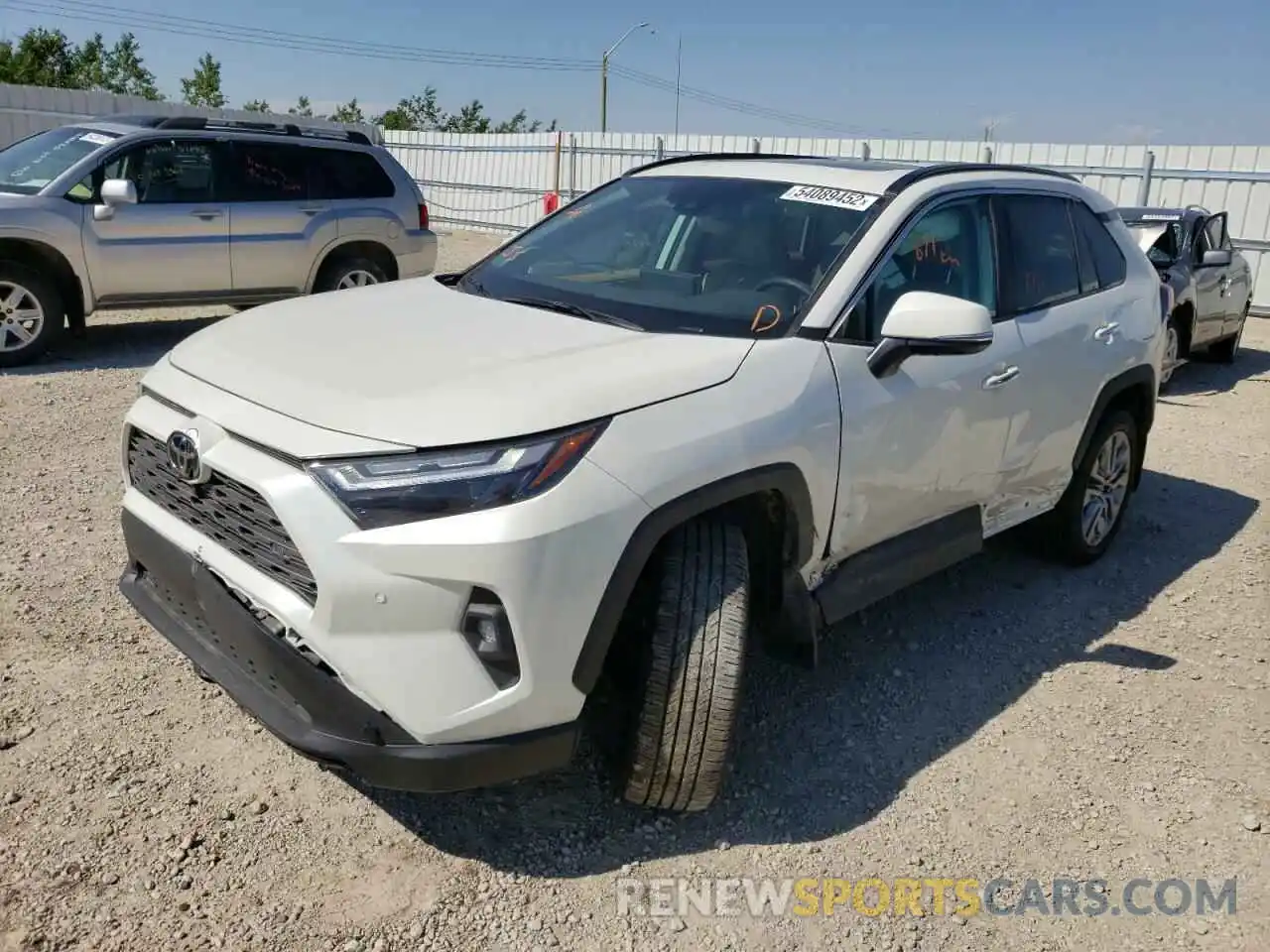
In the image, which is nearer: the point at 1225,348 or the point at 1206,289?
the point at 1206,289

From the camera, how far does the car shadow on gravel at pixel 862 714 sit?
2.94 m

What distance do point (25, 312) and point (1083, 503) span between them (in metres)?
7.34

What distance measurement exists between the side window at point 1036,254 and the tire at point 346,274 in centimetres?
641

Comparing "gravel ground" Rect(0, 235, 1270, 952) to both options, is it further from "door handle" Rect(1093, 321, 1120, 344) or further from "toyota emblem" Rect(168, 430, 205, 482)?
"door handle" Rect(1093, 321, 1120, 344)

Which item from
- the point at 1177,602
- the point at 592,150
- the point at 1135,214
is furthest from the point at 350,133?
the point at 592,150

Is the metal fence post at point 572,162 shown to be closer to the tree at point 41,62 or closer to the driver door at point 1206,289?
the driver door at point 1206,289

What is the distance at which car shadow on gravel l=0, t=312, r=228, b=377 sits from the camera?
8.03 metres

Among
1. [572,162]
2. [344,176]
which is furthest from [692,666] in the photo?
[572,162]

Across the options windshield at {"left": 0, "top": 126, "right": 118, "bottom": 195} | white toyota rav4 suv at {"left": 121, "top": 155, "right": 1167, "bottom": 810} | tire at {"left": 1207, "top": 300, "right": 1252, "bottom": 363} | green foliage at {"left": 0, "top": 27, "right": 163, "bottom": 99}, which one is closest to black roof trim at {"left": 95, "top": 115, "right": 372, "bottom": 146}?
windshield at {"left": 0, "top": 126, "right": 118, "bottom": 195}

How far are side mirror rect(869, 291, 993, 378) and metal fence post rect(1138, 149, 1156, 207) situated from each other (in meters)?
13.6

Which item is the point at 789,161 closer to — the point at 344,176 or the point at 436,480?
the point at 436,480

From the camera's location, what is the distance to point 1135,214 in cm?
960

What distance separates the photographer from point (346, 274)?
31.2ft

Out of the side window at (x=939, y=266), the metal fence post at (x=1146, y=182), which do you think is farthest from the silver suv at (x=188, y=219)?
the metal fence post at (x=1146, y=182)
